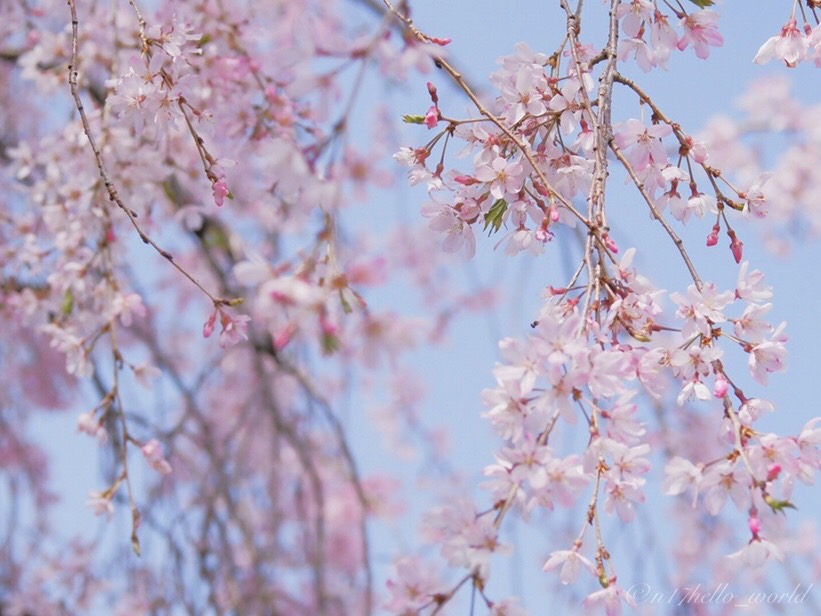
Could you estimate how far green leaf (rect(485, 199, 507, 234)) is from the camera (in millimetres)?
1384

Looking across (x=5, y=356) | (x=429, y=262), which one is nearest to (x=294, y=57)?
(x=5, y=356)

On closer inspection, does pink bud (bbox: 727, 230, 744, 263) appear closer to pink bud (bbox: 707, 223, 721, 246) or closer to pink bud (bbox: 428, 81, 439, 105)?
pink bud (bbox: 707, 223, 721, 246)

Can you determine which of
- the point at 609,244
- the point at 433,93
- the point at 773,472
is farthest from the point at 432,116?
the point at 773,472

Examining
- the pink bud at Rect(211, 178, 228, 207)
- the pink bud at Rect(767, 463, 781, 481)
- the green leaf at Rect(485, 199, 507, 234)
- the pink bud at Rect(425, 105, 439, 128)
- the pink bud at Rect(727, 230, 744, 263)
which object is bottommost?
the pink bud at Rect(767, 463, 781, 481)

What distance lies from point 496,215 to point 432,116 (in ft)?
0.61

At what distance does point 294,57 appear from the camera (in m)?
1.05

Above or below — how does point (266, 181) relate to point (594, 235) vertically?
above

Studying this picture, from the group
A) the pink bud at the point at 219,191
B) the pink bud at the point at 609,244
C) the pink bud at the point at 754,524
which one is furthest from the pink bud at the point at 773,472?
the pink bud at the point at 219,191

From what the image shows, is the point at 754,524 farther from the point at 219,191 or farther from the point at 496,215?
the point at 219,191

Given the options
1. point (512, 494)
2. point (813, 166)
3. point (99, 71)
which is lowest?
point (512, 494)

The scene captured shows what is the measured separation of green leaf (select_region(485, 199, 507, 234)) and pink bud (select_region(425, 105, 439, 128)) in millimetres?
157

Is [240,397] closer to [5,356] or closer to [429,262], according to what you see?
[5,356]

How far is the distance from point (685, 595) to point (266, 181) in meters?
1.87

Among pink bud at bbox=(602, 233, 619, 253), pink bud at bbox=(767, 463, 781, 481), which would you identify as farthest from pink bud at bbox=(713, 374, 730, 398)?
pink bud at bbox=(602, 233, 619, 253)
